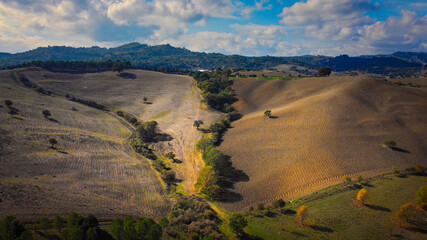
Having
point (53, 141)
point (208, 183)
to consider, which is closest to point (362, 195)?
point (208, 183)

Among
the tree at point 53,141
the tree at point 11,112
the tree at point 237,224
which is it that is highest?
the tree at point 11,112

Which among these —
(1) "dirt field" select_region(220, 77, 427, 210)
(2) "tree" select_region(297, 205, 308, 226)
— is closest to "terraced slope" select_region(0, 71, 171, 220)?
(1) "dirt field" select_region(220, 77, 427, 210)

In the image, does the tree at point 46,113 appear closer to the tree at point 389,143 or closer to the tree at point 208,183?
the tree at point 208,183

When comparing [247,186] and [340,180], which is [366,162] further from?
[247,186]

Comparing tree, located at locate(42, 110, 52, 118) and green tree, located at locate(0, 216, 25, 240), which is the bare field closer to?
tree, located at locate(42, 110, 52, 118)

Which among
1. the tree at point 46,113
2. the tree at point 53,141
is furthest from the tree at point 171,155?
the tree at point 46,113

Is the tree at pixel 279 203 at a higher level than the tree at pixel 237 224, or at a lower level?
lower
